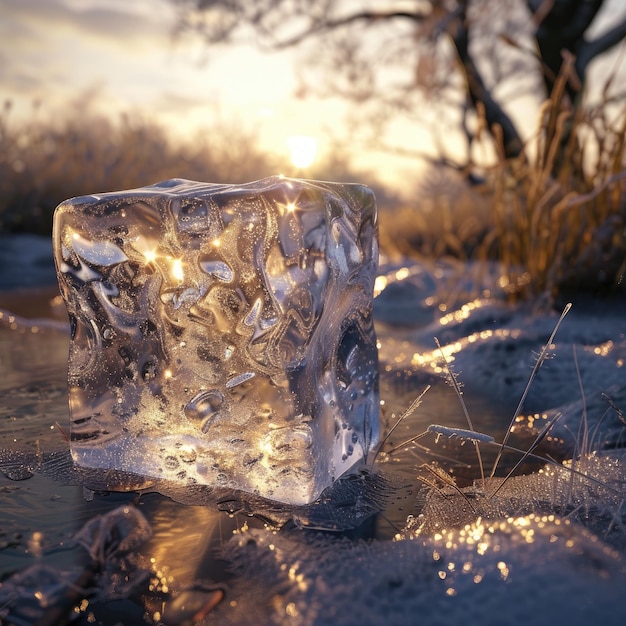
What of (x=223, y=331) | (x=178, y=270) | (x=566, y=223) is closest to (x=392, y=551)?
(x=223, y=331)

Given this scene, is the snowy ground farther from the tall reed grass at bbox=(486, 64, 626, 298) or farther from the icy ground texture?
the tall reed grass at bbox=(486, 64, 626, 298)

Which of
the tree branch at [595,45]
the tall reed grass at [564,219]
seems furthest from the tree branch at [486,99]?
the tall reed grass at [564,219]

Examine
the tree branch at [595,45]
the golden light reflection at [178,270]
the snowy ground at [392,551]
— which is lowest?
the snowy ground at [392,551]

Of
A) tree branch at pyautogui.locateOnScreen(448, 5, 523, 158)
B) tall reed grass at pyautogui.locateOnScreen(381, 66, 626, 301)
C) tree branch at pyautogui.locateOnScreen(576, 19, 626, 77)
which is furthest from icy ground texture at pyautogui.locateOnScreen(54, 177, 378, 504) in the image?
tree branch at pyautogui.locateOnScreen(576, 19, 626, 77)

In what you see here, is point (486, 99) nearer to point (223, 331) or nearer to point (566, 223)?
point (566, 223)

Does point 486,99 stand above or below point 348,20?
below

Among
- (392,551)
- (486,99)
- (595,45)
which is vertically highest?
(595,45)

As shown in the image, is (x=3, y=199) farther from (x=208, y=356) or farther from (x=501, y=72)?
(x=501, y=72)

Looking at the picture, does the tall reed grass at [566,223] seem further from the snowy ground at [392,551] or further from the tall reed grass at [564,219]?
the snowy ground at [392,551]

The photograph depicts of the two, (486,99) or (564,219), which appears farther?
(486,99)

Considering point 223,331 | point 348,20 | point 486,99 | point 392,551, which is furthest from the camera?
point 348,20
